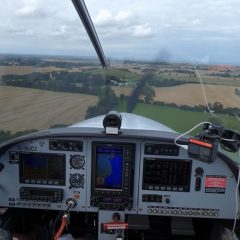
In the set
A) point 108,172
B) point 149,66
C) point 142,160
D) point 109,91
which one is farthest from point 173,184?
point 109,91

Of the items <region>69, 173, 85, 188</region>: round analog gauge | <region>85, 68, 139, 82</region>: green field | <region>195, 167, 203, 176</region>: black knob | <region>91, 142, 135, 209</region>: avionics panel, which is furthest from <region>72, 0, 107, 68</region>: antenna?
<region>195, 167, 203, 176</region>: black knob

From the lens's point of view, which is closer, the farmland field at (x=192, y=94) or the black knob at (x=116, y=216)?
the black knob at (x=116, y=216)

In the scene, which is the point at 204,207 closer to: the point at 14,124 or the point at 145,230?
the point at 145,230

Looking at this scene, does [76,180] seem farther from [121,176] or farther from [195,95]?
[195,95]

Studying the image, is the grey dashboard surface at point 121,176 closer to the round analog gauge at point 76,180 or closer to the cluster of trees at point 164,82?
the round analog gauge at point 76,180

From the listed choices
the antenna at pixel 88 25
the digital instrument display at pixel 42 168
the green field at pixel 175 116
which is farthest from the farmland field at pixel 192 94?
the digital instrument display at pixel 42 168
